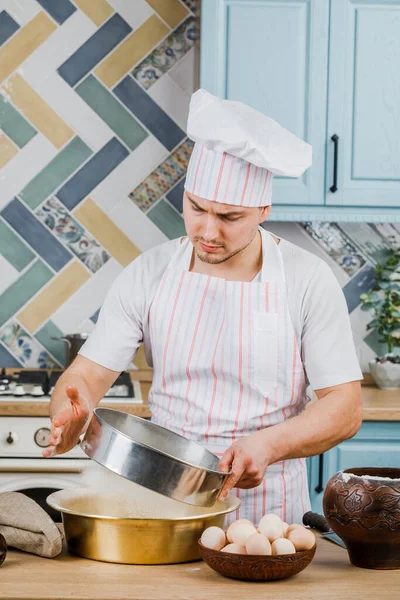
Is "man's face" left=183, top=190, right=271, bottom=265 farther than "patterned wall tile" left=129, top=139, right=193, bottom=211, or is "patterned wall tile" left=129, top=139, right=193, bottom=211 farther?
"patterned wall tile" left=129, top=139, right=193, bottom=211

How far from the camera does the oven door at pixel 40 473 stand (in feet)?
8.55

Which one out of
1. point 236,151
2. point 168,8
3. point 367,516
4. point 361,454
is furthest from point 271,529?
point 168,8

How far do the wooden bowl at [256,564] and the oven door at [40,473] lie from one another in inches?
53.6

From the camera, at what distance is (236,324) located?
194cm

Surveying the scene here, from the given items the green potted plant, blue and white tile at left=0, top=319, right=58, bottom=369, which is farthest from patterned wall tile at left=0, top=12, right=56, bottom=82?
the green potted plant

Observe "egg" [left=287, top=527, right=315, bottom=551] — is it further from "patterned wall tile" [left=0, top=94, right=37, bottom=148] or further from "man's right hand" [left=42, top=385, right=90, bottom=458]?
"patterned wall tile" [left=0, top=94, right=37, bottom=148]

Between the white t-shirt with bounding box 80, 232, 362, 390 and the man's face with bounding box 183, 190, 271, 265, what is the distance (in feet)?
0.60

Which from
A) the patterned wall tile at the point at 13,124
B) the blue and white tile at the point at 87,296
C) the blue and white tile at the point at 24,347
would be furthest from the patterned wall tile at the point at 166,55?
the blue and white tile at the point at 24,347

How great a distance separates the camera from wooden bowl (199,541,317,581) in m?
1.27

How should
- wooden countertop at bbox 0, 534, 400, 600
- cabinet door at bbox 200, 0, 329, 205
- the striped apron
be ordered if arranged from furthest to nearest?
cabinet door at bbox 200, 0, 329, 205 → the striped apron → wooden countertop at bbox 0, 534, 400, 600

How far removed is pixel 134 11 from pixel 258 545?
2458 mm

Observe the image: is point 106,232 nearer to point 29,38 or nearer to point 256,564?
point 29,38

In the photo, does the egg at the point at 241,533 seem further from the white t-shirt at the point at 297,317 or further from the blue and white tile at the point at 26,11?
the blue and white tile at the point at 26,11

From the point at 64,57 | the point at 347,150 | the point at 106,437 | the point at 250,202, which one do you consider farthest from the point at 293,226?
the point at 106,437
